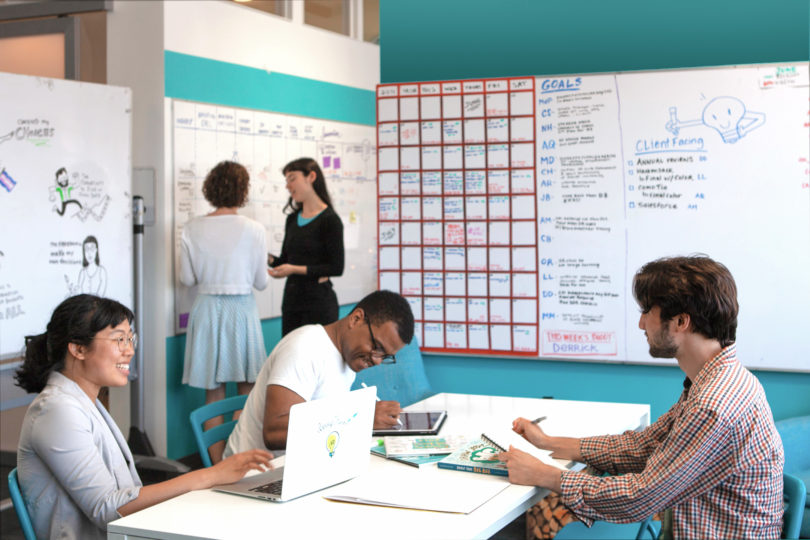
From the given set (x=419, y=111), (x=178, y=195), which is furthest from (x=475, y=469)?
(x=178, y=195)

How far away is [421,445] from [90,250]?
8.31 feet

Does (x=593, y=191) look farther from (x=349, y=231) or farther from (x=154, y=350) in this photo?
(x=349, y=231)

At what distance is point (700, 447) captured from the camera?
1.96m

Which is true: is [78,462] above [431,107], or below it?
below

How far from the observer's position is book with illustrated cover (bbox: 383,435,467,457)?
99.7 inches

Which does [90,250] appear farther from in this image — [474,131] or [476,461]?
[476,461]

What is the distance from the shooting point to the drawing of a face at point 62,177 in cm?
423

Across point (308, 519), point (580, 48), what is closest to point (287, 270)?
point (580, 48)

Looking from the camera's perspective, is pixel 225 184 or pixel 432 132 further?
pixel 225 184

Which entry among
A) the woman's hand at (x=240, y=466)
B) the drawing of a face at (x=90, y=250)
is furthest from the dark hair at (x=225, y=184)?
the woman's hand at (x=240, y=466)

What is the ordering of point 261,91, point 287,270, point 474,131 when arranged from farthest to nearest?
1. point 261,91
2. point 287,270
3. point 474,131

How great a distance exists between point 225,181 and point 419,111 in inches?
54.4

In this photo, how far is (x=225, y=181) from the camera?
496 centimetres

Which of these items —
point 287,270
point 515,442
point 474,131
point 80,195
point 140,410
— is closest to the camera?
point 515,442
